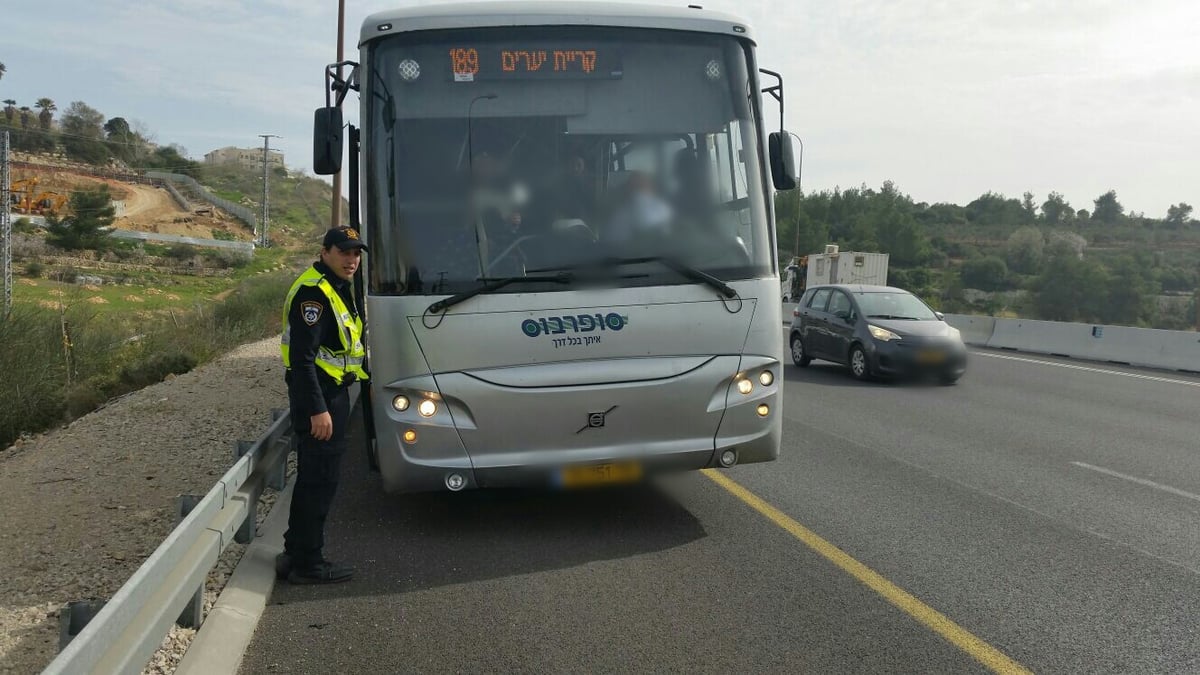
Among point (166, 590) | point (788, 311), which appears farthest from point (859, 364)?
point (788, 311)

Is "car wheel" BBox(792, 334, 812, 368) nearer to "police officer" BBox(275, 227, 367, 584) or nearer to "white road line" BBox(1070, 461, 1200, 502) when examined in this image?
"white road line" BBox(1070, 461, 1200, 502)

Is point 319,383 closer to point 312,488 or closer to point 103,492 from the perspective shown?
point 312,488

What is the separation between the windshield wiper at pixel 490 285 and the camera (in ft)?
18.5

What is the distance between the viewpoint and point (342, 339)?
5.29 meters

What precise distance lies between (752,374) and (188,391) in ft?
34.8

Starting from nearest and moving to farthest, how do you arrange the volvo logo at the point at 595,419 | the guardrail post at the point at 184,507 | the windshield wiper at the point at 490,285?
the guardrail post at the point at 184,507
the windshield wiper at the point at 490,285
the volvo logo at the point at 595,419

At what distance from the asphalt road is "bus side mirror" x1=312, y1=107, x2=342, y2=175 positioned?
2.30 meters

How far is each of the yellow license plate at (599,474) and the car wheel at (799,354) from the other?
1190 centimetres

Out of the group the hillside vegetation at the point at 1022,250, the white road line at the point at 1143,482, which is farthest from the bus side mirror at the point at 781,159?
the hillside vegetation at the point at 1022,250

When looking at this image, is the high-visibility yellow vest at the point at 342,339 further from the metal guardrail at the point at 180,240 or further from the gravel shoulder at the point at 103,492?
the metal guardrail at the point at 180,240

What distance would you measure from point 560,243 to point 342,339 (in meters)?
1.42

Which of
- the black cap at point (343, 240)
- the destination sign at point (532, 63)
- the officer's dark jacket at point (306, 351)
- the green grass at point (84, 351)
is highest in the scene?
the destination sign at point (532, 63)

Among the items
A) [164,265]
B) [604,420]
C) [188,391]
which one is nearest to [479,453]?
[604,420]

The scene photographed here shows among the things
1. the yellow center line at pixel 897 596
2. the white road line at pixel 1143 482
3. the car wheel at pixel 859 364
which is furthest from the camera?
the car wheel at pixel 859 364
